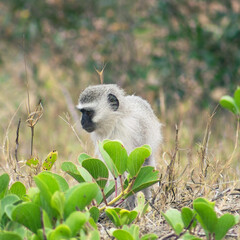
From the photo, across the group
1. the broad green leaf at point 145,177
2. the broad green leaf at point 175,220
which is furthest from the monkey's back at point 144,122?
the broad green leaf at point 175,220

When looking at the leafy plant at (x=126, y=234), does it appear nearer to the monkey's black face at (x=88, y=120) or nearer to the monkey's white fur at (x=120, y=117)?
the monkey's white fur at (x=120, y=117)

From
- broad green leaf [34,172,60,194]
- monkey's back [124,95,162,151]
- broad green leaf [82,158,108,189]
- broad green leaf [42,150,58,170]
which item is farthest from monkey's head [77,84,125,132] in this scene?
broad green leaf [34,172,60,194]

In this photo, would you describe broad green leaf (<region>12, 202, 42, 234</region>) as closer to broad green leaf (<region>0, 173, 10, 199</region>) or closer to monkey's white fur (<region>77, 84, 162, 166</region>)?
broad green leaf (<region>0, 173, 10, 199</region>)

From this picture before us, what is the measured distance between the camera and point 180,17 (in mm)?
7883

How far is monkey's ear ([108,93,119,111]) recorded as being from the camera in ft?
14.7

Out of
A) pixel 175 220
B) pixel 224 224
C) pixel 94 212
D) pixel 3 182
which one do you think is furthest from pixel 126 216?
pixel 3 182

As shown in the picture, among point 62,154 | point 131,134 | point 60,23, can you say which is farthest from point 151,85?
point 131,134

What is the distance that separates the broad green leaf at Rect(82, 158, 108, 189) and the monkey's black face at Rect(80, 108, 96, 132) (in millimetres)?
1671

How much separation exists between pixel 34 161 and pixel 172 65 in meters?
5.19

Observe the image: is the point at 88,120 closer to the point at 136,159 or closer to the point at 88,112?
the point at 88,112

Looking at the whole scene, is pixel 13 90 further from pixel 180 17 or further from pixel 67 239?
pixel 67 239

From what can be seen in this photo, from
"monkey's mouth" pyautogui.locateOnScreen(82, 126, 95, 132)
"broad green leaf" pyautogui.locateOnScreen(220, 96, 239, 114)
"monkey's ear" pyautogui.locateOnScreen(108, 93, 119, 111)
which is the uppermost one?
"broad green leaf" pyautogui.locateOnScreen(220, 96, 239, 114)

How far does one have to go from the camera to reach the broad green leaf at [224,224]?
2.33 metres

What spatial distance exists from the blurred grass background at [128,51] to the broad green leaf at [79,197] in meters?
4.36
